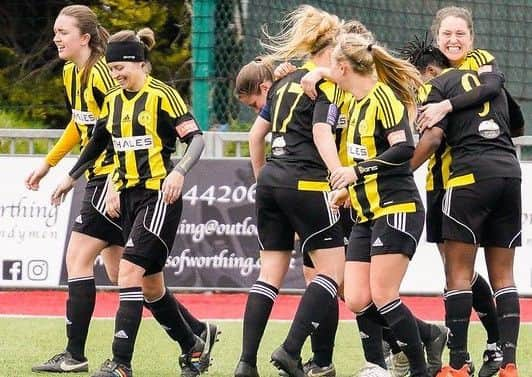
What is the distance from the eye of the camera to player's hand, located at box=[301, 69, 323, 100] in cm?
739

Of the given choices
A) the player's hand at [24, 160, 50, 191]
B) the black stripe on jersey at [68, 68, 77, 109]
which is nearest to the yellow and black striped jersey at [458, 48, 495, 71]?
the black stripe on jersey at [68, 68, 77, 109]

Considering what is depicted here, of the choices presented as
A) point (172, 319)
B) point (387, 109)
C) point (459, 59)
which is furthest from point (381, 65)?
point (172, 319)

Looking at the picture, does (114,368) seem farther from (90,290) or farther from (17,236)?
(17,236)

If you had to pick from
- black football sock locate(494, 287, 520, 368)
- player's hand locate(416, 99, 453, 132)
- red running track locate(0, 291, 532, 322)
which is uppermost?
player's hand locate(416, 99, 453, 132)

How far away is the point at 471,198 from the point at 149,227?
67.1 inches

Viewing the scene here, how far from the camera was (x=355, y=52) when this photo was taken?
7.12m

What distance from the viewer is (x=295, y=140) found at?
7.51m

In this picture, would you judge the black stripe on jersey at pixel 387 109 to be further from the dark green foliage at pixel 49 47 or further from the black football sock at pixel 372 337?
the dark green foliage at pixel 49 47

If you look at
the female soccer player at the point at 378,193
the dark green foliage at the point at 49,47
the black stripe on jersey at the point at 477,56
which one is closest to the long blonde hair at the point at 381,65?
the female soccer player at the point at 378,193

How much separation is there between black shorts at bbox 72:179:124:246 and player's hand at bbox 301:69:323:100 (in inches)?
53.7

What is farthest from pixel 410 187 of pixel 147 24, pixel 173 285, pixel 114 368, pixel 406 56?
pixel 147 24

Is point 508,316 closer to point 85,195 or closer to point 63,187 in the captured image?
A: point 85,195

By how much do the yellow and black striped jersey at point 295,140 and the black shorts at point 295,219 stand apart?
53 millimetres

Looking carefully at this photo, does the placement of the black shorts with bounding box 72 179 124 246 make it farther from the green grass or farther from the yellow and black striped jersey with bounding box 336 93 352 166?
the yellow and black striped jersey with bounding box 336 93 352 166
